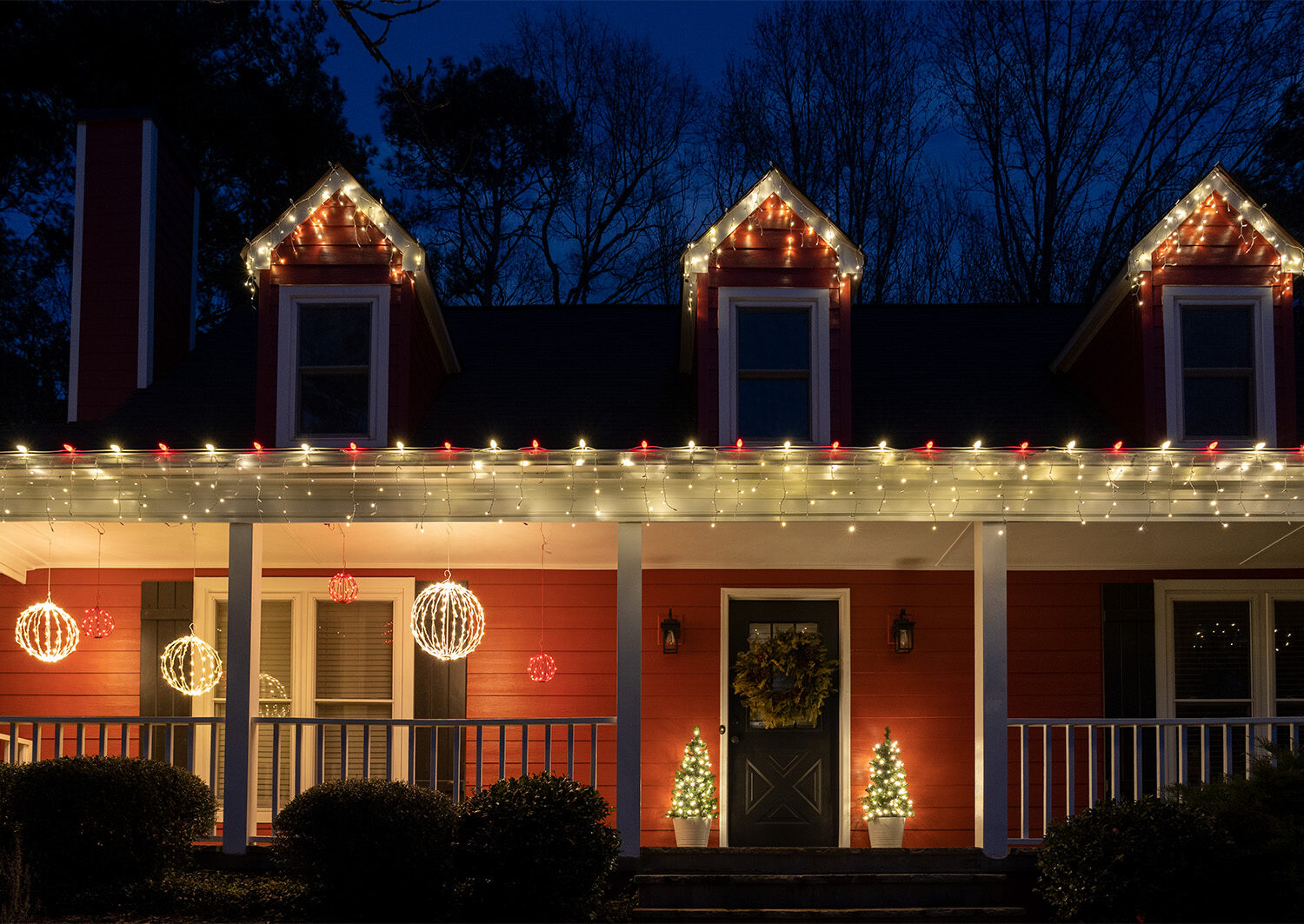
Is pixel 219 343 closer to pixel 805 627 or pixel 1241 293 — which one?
pixel 805 627

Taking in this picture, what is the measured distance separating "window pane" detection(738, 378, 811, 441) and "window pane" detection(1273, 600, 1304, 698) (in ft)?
15.3

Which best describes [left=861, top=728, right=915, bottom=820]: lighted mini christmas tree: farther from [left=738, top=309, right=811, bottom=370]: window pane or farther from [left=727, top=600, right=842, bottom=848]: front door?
[left=738, top=309, right=811, bottom=370]: window pane

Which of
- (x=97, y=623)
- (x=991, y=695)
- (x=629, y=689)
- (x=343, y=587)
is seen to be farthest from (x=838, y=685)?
(x=97, y=623)

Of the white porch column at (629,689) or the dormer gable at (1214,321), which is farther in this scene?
the dormer gable at (1214,321)

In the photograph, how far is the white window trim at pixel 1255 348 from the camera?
356 inches

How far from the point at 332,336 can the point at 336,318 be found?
0.15 m

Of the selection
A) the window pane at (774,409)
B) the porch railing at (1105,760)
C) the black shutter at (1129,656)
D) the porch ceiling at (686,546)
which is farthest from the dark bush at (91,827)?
the black shutter at (1129,656)

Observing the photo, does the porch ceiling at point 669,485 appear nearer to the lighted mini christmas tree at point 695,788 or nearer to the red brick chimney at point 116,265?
the lighted mini christmas tree at point 695,788

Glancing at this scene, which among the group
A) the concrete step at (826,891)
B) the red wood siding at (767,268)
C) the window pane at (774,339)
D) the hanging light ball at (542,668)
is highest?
the red wood siding at (767,268)

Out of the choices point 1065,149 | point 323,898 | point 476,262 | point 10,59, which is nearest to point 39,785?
point 323,898

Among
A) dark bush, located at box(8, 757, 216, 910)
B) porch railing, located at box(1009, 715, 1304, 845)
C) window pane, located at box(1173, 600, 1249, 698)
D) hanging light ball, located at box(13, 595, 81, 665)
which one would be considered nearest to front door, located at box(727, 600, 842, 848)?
porch railing, located at box(1009, 715, 1304, 845)

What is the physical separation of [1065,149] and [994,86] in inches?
71.7

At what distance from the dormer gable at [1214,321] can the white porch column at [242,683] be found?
263 inches

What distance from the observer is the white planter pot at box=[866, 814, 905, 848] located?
31.8ft
